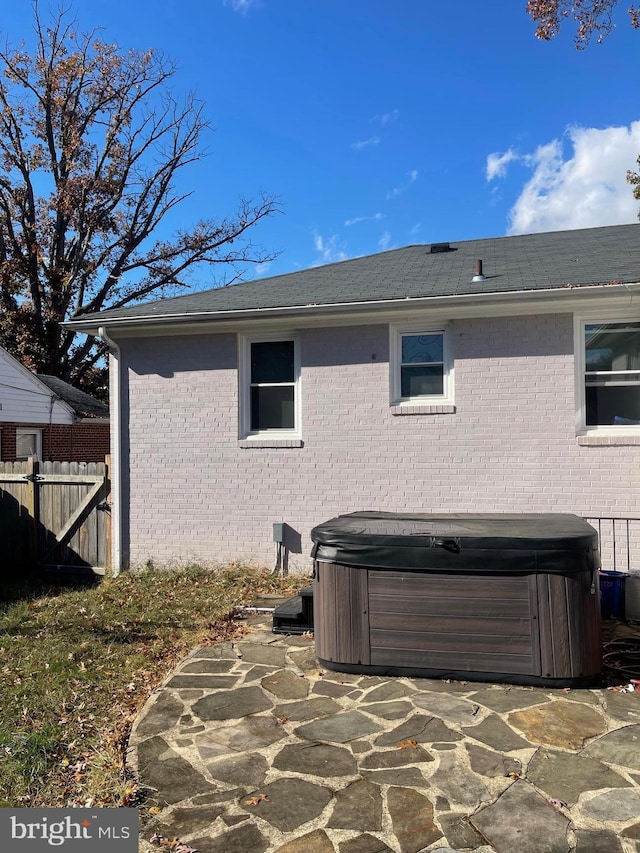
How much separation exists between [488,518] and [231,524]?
3925 mm

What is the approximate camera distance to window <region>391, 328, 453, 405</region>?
728 centimetres

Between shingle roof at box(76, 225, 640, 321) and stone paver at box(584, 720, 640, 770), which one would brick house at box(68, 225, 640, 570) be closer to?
shingle roof at box(76, 225, 640, 321)

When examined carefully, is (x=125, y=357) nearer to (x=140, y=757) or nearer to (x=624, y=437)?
(x=140, y=757)

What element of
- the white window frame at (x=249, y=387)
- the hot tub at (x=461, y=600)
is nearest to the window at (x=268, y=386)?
the white window frame at (x=249, y=387)

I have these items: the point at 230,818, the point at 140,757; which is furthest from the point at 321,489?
the point at 230,818

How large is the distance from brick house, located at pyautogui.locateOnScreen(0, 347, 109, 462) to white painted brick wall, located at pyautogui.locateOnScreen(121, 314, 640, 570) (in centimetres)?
1030

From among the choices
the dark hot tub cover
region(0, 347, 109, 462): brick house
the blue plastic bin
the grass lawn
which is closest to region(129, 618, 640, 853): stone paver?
the grass lawn

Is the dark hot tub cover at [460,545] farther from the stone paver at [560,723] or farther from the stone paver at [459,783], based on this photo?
the stone paver at [459,783]

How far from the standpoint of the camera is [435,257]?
9531mm

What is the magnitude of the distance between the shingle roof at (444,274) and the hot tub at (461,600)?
11.2 ft

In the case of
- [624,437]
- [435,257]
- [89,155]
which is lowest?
[624,437]

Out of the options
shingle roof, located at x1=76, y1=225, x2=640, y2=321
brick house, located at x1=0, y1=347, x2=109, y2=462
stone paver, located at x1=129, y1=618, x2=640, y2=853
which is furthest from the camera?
brick house, located at x1=0, y1=347, x2=109, y2=462

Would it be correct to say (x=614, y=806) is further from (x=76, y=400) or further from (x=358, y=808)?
(x=76, y=400)

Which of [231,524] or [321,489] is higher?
[321,489]
